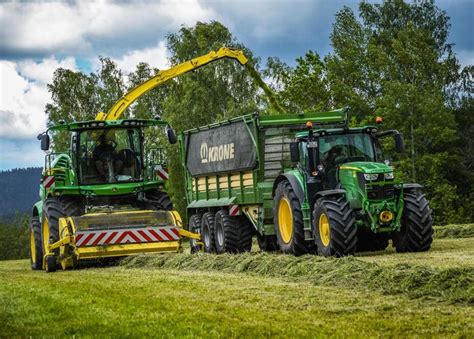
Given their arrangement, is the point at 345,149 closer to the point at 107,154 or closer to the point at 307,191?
the point at 307,191

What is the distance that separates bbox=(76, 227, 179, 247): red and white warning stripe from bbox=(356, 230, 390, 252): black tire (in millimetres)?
3591

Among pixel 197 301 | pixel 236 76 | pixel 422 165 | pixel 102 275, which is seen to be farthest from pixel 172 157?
pixel 197 301

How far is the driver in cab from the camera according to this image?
765 inches

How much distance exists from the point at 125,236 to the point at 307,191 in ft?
12.1

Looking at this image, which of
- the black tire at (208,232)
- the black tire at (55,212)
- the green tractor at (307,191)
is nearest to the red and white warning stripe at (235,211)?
the green tractor at (307,191)

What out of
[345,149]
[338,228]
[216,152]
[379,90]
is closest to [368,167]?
[345,149]

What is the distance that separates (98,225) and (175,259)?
6.34 ft

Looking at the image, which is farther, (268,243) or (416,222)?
(268,243)

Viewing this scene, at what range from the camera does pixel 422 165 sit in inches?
1775

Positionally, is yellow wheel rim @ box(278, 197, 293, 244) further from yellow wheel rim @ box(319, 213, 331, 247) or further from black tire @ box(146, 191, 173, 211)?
black tire @ box(146, 191, 173, 211)

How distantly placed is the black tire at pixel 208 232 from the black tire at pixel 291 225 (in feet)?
12.5

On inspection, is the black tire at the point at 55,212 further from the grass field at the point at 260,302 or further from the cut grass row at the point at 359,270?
the grass field at the point at 260,302

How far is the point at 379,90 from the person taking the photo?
5209cm

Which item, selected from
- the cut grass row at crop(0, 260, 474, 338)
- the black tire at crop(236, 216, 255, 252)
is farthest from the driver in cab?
the cut grass row at crop(0, 260, 474, 338)
